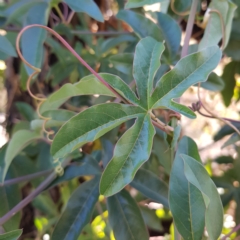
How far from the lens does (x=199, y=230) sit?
0.43 meters

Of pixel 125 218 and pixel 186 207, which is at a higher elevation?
pixel 186 207

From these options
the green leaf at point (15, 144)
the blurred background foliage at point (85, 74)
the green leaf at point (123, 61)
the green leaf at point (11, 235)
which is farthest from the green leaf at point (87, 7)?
the green leaf at point (11, 235)

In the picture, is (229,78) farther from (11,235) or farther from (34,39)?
(11,235)

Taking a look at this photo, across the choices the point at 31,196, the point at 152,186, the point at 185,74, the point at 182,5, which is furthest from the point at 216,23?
the point at 31,196

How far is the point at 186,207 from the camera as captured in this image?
17.1 inches

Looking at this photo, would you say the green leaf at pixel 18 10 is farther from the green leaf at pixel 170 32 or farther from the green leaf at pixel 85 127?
the green leaf at pixel 85 127

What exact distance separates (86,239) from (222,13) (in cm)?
65

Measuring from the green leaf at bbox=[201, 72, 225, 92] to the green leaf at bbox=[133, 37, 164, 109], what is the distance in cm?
26

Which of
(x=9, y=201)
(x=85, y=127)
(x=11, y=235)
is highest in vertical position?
(x=85, y=127)

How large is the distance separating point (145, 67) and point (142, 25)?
0.22 meters

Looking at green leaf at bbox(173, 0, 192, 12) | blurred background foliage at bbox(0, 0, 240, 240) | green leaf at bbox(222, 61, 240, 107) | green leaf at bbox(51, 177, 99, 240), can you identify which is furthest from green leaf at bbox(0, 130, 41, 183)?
green leaf at bbox(222, 61, 240, 107)

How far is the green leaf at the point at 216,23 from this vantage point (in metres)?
0.53

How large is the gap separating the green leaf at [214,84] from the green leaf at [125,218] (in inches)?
10.8

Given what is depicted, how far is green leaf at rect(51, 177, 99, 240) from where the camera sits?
52 cm
